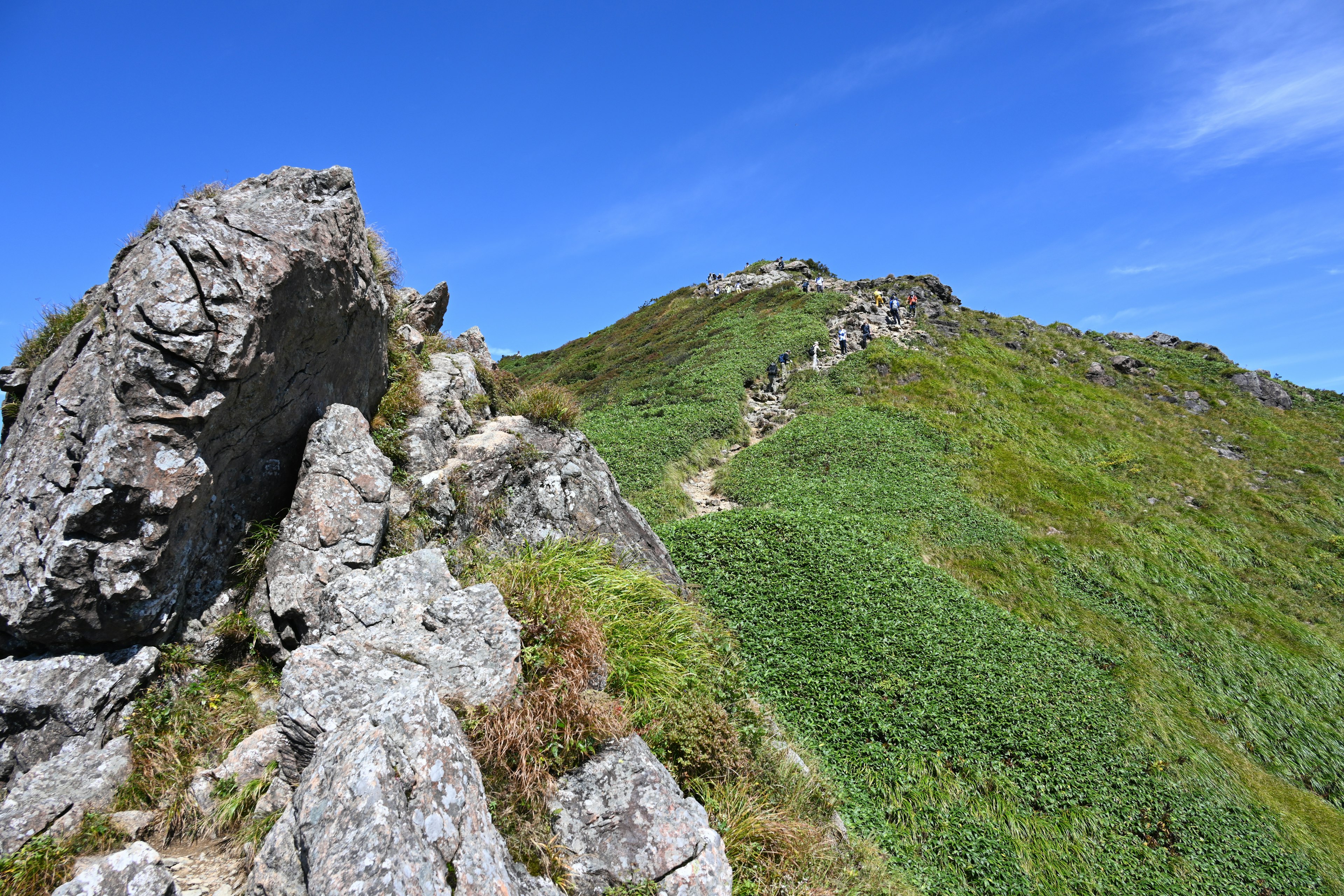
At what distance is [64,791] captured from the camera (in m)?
6.14

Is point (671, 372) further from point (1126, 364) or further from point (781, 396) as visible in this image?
point (1126, 364)

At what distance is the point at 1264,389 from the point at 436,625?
194 ft

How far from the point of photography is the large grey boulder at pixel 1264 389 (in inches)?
1745

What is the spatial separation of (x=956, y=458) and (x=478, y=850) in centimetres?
2691

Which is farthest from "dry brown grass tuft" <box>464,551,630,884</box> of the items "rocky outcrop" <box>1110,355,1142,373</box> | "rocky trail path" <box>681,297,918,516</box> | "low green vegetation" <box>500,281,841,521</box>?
"rocky outcrop" <box>1110,355,1142,373</box>

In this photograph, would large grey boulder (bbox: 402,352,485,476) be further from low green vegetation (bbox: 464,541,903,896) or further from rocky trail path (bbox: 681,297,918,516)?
rocky trail path (bbox: 681,297,918,516)

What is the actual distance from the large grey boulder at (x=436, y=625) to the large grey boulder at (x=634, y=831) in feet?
4.31

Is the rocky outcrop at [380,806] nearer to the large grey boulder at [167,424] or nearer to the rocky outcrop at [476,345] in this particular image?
the large grey boulder at [167,424]

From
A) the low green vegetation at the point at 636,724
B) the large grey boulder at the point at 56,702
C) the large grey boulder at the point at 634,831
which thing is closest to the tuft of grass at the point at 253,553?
the large grey boulder at the point at 56,702

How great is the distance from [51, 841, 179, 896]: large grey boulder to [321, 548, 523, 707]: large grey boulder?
2.34 m

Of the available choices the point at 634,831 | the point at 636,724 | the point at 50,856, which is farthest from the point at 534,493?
the point at 50,856

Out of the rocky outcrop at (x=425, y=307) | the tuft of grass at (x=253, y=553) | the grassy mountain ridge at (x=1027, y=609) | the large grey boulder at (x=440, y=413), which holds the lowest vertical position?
the grassy mountain ridge at (x=1027, y=609)

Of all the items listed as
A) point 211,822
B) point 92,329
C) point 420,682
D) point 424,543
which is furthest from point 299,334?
point 211,822

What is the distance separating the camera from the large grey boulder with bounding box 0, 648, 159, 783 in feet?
20.9
